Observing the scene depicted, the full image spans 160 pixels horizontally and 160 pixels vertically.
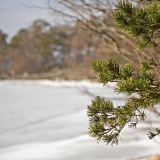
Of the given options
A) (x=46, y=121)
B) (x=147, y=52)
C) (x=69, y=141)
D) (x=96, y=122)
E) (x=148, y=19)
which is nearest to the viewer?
(x=148, y=19)

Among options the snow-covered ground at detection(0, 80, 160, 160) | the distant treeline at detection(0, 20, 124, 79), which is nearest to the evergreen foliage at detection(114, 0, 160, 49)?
the snow-covered ground at detection(0, 80, 160, 160)

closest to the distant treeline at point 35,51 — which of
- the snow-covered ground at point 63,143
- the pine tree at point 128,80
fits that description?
the snow-covered ground at point 63,143

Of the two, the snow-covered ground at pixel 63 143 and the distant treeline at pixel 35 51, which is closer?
the snow-covered ground at pixel 63 143

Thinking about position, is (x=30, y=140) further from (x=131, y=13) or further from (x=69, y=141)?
(x=131, y=13)

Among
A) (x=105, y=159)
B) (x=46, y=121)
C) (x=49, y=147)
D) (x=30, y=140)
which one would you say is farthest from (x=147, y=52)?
(x=46, y=121)

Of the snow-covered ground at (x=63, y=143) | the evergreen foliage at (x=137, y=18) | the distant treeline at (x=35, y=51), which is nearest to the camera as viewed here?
the evergreen foliage at (x=137, y=18)

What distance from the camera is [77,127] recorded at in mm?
8008

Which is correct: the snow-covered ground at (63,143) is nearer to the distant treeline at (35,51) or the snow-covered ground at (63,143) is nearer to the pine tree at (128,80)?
the pine tree at (128,80)

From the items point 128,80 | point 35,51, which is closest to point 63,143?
point 128,80

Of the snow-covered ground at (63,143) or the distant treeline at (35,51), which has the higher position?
the distant treeline at (35,51)

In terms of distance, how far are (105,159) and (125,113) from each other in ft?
11.1

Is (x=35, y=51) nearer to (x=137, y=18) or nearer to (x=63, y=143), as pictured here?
(x=63, y=143)

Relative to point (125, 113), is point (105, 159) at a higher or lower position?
lower

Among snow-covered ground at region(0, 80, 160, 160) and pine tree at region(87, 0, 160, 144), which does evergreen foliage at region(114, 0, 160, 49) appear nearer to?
pine tree at region(87, 0, 160, 144)
